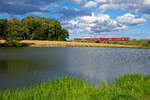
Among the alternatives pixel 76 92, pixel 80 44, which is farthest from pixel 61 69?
pixel 80 44

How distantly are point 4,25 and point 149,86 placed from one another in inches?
2942

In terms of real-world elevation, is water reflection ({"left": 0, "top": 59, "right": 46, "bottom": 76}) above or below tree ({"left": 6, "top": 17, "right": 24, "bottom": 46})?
below

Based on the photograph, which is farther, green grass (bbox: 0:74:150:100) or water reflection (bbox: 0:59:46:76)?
water reflection (bbox: 0:59:46:76)

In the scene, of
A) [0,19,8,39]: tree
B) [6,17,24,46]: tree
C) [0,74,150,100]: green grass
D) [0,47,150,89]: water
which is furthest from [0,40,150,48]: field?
[0,74,150,100]: green grass

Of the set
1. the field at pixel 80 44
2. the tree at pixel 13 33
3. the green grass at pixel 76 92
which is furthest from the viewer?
the field at pixel 80 44

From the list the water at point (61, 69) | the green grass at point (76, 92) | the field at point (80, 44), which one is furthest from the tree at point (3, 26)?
the green grass at point (76, 92)

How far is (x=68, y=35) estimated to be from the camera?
10631 centimetres

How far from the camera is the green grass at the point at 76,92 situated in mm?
7266

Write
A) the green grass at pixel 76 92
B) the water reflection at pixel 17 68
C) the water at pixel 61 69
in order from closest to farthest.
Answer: the green grass at pixel 76 92
the water at pixel 61 69
the water reflection at pixel 17 68

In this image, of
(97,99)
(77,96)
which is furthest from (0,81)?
(97,99)

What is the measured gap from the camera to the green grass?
23.8 ft

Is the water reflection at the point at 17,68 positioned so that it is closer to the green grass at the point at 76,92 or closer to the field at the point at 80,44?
the green grass at the point at 76,92

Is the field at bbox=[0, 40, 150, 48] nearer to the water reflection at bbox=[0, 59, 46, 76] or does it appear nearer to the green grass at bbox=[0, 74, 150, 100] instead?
the water reflection at bbox=[0, 59, 46, 76]

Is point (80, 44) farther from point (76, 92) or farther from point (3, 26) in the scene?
point (76, 92)
